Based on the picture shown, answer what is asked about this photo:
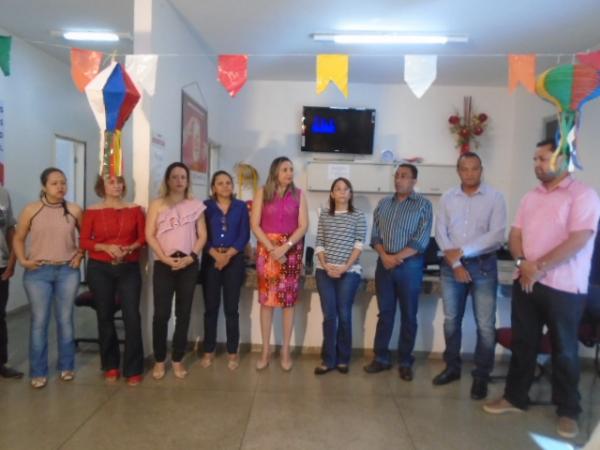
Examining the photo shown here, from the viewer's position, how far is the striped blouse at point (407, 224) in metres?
3.06

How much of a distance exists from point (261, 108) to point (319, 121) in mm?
791

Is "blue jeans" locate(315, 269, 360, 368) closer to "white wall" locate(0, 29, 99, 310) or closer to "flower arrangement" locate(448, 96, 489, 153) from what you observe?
"white wall" locate(0, 29, 99, 310)

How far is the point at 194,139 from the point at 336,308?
218 centimetres

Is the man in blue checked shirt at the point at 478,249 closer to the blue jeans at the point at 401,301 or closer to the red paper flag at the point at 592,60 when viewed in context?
the blue jeans at the point at 401,301

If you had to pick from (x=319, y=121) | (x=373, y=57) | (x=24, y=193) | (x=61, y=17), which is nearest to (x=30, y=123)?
(x=24, y=193)

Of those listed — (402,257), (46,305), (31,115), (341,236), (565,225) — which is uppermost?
(31,115)

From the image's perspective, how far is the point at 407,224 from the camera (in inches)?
121

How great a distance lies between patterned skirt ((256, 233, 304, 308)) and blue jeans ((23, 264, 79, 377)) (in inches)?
47.6

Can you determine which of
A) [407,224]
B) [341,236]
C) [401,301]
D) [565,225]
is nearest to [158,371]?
[341,236]

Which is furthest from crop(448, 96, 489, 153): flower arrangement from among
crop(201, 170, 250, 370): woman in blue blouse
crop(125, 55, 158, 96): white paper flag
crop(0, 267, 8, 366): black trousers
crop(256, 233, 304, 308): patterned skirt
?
crop(0, 267, 8, 366): black trousers

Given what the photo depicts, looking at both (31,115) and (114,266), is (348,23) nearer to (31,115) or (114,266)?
(114,266)

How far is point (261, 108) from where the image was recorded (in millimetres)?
5914

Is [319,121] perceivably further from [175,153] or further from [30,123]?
[30,123]

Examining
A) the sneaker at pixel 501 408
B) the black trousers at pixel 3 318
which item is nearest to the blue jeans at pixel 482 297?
the sneaker at pixel 501 408
